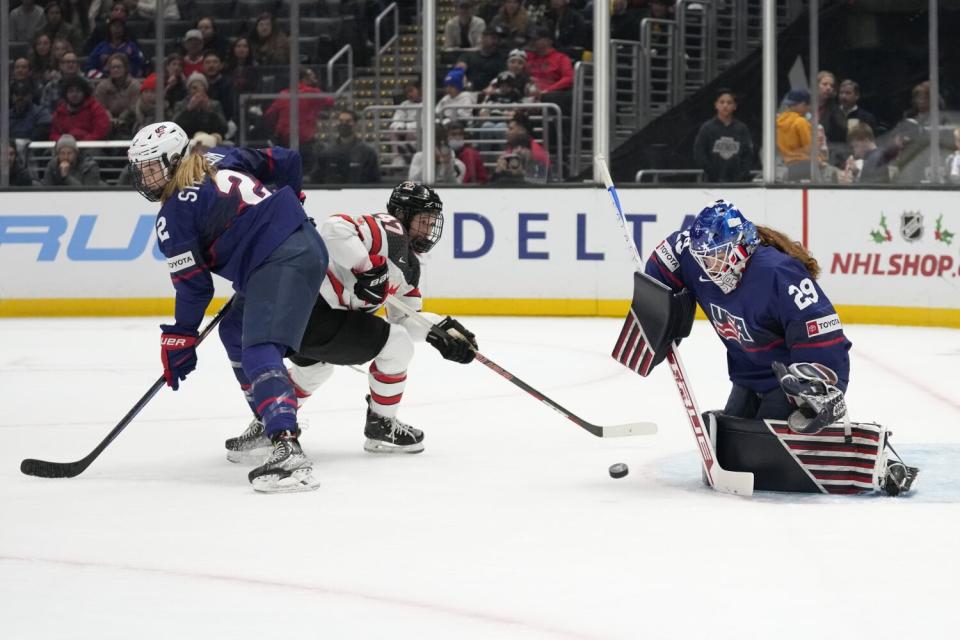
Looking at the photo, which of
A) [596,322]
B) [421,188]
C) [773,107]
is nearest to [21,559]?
[421,188]

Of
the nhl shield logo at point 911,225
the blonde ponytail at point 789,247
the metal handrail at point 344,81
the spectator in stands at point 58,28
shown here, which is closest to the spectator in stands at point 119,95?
the spectator in stands at point 58,28

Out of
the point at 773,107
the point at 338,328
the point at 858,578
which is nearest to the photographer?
the point at 858,578

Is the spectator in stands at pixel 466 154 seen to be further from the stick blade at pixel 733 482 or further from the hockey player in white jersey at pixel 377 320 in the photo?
the stick blade at pixel 733 482

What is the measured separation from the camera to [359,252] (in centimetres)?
407

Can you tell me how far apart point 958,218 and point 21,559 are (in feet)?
20.4

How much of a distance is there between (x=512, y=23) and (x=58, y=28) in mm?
2921

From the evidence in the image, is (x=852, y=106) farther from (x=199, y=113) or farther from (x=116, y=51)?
(x=116, y=51)

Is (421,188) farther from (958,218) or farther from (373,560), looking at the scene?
(958,218)

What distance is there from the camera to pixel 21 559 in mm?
3127

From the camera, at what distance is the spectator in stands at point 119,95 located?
9.45 metres

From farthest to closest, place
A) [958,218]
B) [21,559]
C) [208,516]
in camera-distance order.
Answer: [958,218] < [208,516] < [21,559]

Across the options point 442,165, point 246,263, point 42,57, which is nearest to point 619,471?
point 246,263

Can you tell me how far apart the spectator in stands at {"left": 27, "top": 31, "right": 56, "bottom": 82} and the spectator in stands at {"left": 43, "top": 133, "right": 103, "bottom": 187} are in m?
0.55

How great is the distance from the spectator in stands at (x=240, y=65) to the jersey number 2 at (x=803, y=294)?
636 centimetres
